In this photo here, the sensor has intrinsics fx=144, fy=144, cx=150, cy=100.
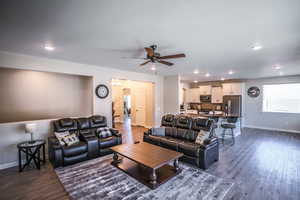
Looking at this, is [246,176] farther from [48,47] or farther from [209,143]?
[48,47]

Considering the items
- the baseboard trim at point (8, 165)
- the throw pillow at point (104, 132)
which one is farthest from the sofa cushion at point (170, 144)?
the baseboard trim at point (8, 165)

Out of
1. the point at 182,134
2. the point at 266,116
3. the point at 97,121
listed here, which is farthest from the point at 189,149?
the point at 266,116

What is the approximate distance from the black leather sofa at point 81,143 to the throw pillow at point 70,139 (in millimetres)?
122

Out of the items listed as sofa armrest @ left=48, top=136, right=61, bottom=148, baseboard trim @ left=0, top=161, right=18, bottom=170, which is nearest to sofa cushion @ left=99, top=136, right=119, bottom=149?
sofa armrest @ left=48, top=136, right=61, bottom=148

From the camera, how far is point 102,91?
507 cm

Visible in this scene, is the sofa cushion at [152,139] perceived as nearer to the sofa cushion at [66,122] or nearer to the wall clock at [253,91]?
the sofa cushion at [66,122]

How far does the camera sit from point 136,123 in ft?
27.5

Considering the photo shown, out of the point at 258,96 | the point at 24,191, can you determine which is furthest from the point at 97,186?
the point at 258,96

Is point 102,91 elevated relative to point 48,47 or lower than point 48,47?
lower

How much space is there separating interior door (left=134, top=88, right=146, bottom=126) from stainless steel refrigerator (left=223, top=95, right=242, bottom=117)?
4.41 meters

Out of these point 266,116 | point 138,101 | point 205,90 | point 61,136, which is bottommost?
point 61,136

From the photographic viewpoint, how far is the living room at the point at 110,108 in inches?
76.6

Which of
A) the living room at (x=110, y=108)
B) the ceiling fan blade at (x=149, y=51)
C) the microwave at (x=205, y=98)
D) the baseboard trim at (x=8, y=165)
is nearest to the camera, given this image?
the living room at (x=110, y=108)

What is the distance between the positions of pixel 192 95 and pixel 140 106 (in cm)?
355
